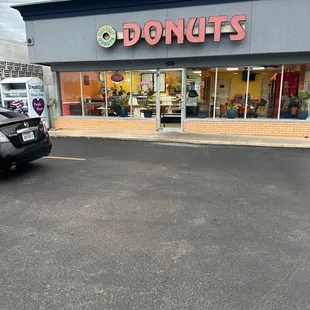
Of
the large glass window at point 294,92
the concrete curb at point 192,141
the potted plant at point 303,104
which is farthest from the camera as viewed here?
the potted plant at point 303,104

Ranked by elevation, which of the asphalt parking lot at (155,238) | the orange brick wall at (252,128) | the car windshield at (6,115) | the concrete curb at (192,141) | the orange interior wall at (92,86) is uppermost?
the orange interior wall at (92,86)

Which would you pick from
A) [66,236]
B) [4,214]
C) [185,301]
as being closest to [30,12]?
[4,214]

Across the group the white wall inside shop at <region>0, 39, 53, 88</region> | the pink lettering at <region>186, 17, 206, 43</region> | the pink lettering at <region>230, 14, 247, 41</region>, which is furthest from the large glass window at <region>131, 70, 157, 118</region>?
the white wall inside shop at <region>0, 39, 53, 88</region>

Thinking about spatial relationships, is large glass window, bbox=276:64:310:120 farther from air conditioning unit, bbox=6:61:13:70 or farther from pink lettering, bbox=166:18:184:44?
air conditioning unit, bbox=6:61:13:70

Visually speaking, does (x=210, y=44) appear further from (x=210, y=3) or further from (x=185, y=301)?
(x=185, y=301)

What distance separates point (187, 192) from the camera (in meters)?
A: 5.12

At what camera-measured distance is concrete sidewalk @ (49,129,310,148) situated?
31.6ft

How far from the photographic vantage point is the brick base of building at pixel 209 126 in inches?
427

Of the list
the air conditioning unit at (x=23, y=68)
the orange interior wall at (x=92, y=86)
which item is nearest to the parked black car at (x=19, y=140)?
the orange interior wall at (x=92, y=86)

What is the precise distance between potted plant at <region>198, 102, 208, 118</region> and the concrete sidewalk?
3.50 feet

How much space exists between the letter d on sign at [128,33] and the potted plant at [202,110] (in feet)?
11.7

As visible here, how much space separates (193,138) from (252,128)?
8.39 ft

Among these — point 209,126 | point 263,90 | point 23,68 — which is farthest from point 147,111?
point 23,68

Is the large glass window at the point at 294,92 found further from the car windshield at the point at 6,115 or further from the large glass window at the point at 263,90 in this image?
the car windshield at the point at 6,115
